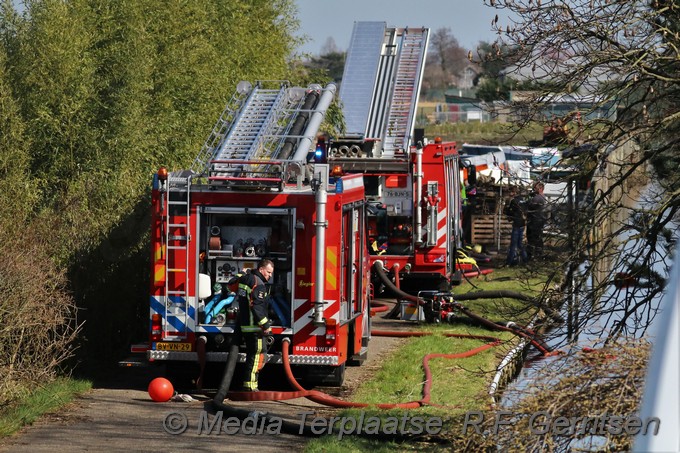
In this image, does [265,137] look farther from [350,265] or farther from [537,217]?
[537,217]

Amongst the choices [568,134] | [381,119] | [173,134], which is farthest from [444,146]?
[568,134]

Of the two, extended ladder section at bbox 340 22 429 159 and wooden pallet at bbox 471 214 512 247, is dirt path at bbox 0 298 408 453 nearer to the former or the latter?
extended ladder section at bbox 340 22 429 159

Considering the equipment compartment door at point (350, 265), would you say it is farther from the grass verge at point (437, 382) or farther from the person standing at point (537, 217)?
the person standing at point (537, 217)

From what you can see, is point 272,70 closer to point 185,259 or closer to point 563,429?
point 185,259

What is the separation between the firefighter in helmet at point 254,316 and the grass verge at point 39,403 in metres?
1.79

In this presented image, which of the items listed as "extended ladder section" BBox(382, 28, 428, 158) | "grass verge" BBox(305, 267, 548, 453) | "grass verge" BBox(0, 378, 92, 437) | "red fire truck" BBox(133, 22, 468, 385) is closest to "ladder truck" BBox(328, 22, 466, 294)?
"extended ladder section" BBox(382, 28, 428, 158)

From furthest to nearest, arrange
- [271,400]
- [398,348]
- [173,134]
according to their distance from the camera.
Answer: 1. [173,134]
2. [398,348]
3. [271,400]

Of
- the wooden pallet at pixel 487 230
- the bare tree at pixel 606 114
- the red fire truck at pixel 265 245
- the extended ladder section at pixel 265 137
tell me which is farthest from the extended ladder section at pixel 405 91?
the bare tree at pixel 606 114

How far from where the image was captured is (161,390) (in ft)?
34.9

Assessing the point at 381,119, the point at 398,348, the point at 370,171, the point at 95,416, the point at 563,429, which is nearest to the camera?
the point at 563,429

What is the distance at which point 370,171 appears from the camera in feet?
58.3

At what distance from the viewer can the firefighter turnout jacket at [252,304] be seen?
10.5 meters

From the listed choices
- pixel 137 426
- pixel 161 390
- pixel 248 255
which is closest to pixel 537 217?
pixel 248 255

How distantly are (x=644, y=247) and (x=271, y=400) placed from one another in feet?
13.6
